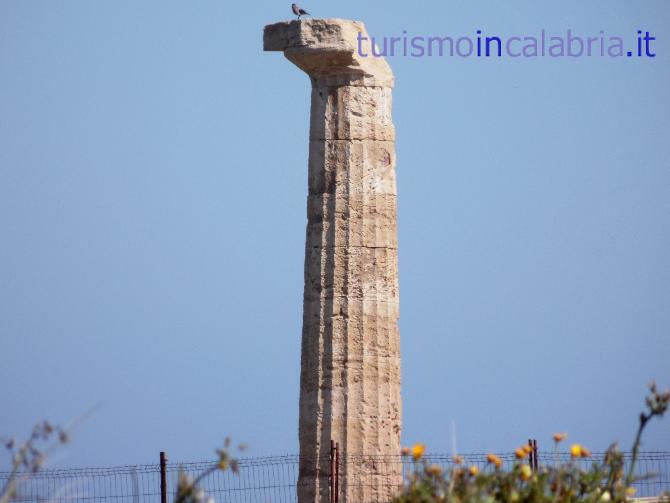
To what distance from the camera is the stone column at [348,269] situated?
64.1ft

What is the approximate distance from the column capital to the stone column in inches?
0.5

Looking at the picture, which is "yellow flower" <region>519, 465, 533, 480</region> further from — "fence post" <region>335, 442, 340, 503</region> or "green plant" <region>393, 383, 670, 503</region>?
"fence post" <region>335, 442, 340, 503</region>

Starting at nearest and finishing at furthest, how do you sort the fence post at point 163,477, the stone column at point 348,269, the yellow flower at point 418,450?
the yellow flower at point 418,450, the fence post at point 163,477, the stone column at point 348,269

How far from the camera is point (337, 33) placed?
19562mm

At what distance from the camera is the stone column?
19.5 meters

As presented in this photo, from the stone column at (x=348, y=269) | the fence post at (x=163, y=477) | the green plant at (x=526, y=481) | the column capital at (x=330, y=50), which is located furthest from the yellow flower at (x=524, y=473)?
the column capital at (x=330, y=50)

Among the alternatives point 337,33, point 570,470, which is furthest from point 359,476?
point 570,470

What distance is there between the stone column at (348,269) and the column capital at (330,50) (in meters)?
0.01

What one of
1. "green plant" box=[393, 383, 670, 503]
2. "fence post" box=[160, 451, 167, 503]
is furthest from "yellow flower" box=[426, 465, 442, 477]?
"fence post" box=[160, 451, 167, 503]

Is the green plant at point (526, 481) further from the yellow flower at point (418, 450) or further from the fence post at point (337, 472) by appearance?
the fence post at point (337, 472)

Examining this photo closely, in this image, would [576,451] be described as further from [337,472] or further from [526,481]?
[337,472]

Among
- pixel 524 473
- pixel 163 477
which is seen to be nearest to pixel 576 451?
pixel 524 473

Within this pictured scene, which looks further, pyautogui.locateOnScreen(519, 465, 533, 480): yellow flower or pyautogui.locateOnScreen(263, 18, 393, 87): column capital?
pyautogui.locateOnScreen(263, 18, 393, 87): column capital

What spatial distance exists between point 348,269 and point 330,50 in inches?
110
